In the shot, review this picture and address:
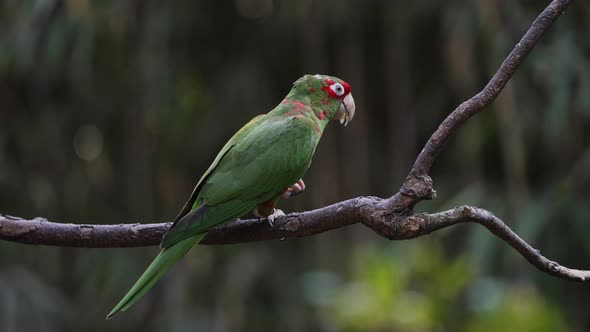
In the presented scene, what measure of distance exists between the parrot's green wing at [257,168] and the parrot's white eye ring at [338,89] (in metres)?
0.28

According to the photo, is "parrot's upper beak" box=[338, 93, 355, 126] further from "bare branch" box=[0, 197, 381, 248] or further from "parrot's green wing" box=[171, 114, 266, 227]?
"bare branch" box=[0, 197, 381, 248]

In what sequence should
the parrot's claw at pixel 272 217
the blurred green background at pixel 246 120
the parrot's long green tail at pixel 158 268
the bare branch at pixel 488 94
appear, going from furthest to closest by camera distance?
1. the blurred green background at pixel 246 120
2. the parrot's claw at pixel 272 217
3. the parrot's long green tail at pixel 158 268
4. the bare branch at pixel 488 94

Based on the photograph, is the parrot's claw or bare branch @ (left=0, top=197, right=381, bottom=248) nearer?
bare branch @ (left=0, top=197, right=381, bottom=248)

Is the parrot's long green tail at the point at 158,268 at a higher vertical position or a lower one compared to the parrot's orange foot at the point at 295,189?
lower

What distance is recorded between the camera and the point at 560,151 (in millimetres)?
4727

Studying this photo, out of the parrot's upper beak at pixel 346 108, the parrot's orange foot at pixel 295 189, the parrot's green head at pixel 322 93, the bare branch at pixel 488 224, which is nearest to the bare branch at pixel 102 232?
the bare branch at pixel 488 224

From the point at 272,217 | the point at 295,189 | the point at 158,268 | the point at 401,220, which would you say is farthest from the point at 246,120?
the point at 401,220

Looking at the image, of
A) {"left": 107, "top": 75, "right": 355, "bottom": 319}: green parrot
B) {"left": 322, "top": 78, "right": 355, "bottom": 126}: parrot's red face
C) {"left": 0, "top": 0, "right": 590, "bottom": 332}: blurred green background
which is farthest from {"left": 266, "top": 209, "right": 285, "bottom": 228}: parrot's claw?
{"left": 0, "top": 0, "right": 590, "bottom": 332}: blurred green background

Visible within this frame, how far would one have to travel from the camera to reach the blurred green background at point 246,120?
180 inches

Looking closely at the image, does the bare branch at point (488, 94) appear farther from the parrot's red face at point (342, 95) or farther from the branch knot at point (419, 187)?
the parrot's red face at point (342, 95)

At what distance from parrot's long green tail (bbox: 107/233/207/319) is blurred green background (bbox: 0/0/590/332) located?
2178 mm

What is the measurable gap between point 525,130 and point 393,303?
174 centimetres

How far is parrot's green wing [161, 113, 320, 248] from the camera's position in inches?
87.7

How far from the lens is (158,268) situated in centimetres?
201
